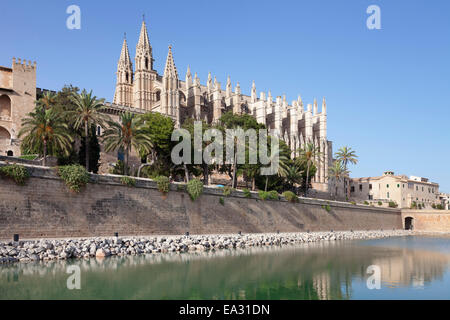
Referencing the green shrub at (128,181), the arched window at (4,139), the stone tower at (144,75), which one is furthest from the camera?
the stone tower at (144,75)

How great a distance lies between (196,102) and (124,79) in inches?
465

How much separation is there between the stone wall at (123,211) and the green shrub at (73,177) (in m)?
0.32

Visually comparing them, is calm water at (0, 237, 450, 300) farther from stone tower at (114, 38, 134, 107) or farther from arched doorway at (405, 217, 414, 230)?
stone tower at (114, 38, 134, 107)

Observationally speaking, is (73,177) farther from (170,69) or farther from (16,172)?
(170,69)

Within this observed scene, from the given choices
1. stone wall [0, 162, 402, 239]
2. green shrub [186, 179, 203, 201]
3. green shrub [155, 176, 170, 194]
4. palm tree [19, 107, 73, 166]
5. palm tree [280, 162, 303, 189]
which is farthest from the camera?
palm tree [280, 162, 303, 189]

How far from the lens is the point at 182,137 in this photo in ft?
126

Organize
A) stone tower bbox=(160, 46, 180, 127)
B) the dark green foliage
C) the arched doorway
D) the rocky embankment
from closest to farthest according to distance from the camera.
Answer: the rocky embankment, the dark green foliage, stone tower bbox=(160, 46, 180, 127), the arched doorway

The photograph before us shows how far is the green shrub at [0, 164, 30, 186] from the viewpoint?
22.0 metres

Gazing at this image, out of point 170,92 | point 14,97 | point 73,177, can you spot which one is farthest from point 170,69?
point 73,177

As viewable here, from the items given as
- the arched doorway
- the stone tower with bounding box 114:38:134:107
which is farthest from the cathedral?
Result: the arched doorway

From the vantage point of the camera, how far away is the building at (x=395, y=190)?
246 feet

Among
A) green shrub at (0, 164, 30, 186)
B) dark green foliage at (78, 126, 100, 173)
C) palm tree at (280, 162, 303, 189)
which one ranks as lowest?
green shrub at (0, 164, 30, 186)

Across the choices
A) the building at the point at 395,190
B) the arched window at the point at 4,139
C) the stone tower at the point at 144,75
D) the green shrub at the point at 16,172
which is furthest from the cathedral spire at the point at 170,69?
the green shrub at the point at 16,172

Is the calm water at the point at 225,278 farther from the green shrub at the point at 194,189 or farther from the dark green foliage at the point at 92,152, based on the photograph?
the dark green foliage at the point at 92,152
